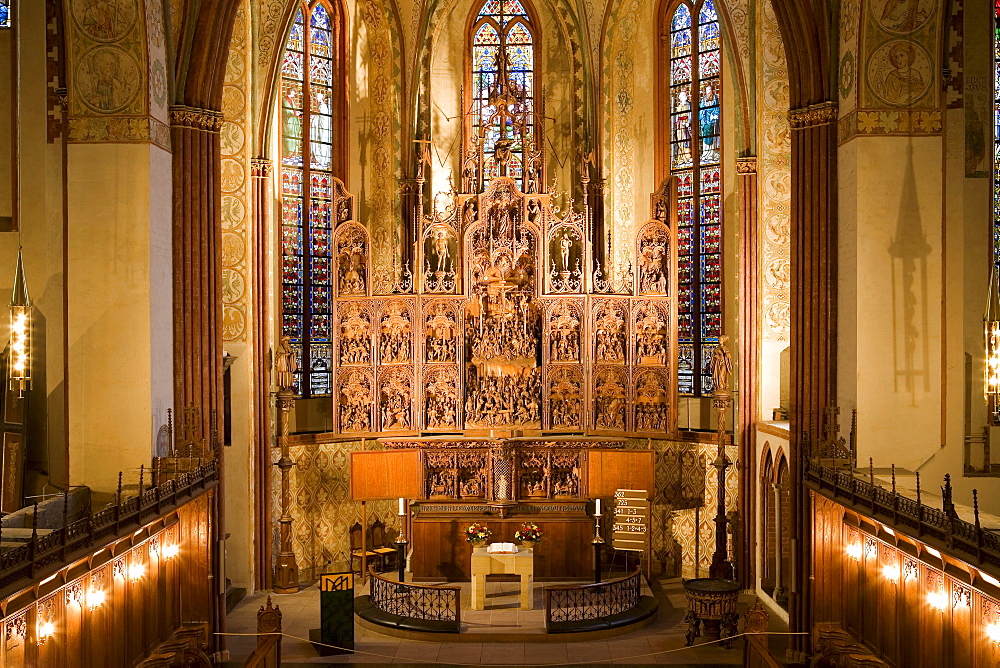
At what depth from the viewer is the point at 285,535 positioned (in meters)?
21.1

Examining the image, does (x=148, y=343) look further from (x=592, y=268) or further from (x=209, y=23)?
(x=592, y=268)

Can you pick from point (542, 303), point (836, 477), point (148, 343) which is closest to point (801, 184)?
point (836, 477)

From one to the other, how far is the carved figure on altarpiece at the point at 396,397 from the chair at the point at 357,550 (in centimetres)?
232

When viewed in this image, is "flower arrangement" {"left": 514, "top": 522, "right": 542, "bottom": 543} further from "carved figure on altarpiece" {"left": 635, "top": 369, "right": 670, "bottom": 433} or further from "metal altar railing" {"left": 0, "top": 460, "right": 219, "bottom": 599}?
"metal altar railing" {"left": 0, "top": 460, "right": 219, "bottom": 599}

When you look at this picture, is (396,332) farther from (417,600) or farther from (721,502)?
(721,502)

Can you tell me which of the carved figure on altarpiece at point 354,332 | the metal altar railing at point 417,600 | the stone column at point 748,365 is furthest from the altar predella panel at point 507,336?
the metal altar railing at point 417,600

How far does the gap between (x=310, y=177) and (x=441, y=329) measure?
4.38m

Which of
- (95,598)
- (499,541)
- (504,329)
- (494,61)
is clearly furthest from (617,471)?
(95,598)

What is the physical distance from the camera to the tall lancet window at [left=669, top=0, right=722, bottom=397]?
22641mm

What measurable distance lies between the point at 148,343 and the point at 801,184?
31.8 ft

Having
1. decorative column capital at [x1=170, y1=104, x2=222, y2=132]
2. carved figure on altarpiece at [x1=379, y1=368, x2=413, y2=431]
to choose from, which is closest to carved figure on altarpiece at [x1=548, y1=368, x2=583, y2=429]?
carved figure on altarpiece at [x1=379, y1=368, x2=413, y2=431]

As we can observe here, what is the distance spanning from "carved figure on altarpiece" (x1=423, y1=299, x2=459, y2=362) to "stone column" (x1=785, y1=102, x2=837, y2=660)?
7.01 m

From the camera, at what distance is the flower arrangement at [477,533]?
20.0 metres

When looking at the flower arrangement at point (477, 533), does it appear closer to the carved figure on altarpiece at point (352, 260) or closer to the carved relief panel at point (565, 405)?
the carved relief panel at point (565, 405)
